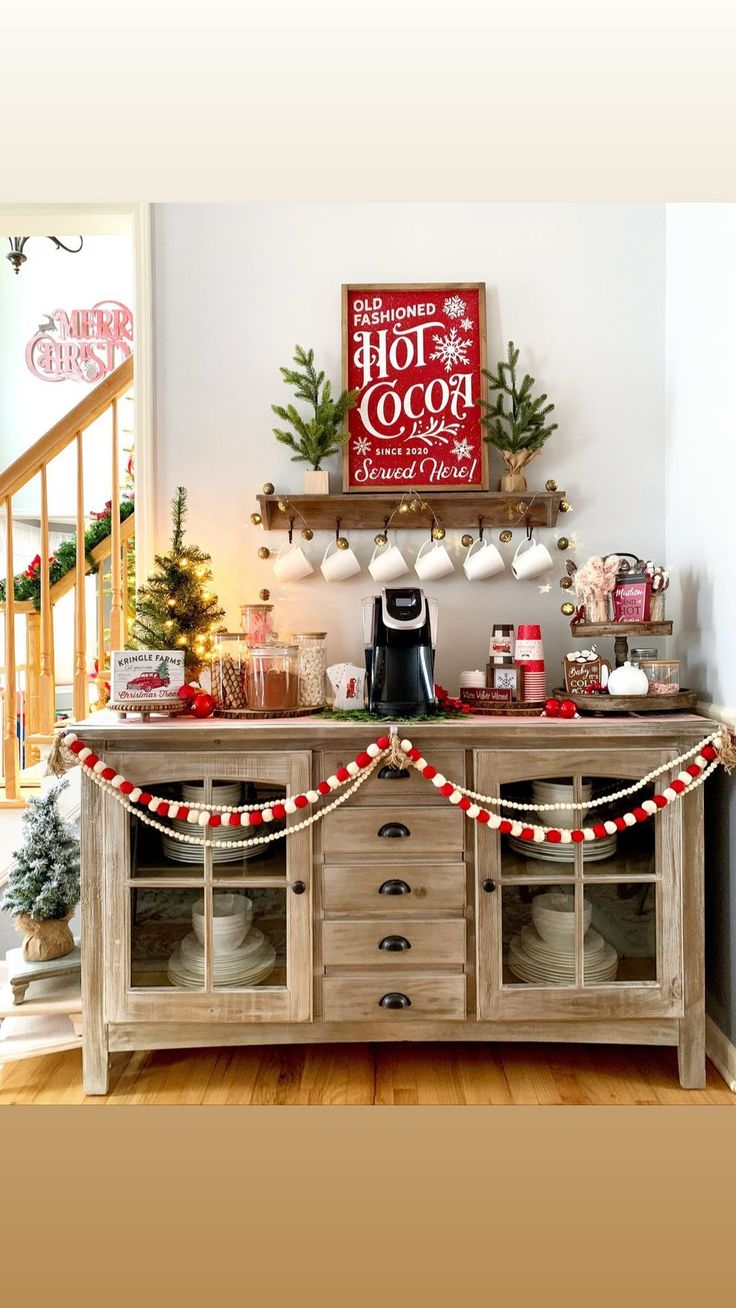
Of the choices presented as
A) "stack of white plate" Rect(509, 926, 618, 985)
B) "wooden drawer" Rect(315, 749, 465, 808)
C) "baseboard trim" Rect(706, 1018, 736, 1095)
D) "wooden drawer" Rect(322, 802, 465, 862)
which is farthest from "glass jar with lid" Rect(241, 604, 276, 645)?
"baseboard trim" Rect(706, 1018, 736, 1095)

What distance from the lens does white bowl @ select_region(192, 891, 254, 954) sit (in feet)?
6.53

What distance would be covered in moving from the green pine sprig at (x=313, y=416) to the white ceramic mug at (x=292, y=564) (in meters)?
0.24

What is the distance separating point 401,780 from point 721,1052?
1076 mm

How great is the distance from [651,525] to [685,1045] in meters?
1.41

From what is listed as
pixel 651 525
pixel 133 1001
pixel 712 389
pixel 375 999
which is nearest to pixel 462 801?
pixel 375 999

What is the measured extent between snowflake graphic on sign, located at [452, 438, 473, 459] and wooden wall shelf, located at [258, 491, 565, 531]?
0.11 meters

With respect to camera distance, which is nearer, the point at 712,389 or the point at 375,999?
the point at 375,999

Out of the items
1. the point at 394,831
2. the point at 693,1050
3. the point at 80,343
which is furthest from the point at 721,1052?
the point at 80,343

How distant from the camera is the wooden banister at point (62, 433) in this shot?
9.64ft

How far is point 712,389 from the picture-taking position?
7.03 ft

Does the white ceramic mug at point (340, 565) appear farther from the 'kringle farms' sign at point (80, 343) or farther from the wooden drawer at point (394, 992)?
the 'kringle farms' sign at point (80, 343)

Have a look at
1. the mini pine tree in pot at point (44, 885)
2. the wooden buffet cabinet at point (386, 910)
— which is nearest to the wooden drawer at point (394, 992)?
the wooden buffet cabinet at point (386, 910)

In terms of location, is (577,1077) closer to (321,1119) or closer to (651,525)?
(321,1119)

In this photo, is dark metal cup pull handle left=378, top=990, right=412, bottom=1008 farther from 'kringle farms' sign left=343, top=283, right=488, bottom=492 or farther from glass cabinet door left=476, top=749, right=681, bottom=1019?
'kringle farms' sign left=343, top=283, right=488, bottom=492
